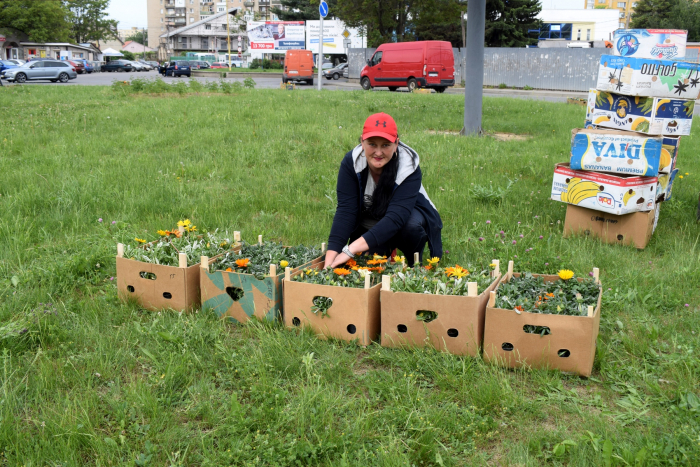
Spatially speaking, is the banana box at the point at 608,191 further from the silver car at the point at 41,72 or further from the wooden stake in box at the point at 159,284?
the silver car at the point at 41,72

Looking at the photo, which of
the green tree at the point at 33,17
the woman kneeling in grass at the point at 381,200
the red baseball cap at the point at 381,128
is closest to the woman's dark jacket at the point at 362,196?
the woman kneeling in grass at the point at 381,200

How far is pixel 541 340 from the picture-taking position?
280 centimetres

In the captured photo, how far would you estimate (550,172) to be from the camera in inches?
285

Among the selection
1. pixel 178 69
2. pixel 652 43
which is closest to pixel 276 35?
pixel 178 69

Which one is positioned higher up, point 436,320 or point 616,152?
point 616,152

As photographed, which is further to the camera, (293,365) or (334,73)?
(334,73)

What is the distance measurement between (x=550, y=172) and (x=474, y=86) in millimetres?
3580

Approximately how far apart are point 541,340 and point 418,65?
24.2m

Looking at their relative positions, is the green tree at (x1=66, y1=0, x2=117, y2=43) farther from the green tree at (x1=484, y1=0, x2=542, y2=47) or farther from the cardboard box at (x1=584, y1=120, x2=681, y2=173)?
the cardboard box at (x1=584, y1=120, x2=681, y2=173)

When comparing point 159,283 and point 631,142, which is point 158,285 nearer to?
point 159,283

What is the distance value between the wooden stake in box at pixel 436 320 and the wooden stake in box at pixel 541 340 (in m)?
0.08

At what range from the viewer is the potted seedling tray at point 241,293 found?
3.27 metres

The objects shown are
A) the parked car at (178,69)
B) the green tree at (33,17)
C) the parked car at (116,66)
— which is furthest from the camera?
the parked car at (116,66)

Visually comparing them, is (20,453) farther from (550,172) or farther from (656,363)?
(550,172)
